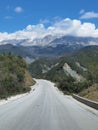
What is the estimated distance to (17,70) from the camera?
127m

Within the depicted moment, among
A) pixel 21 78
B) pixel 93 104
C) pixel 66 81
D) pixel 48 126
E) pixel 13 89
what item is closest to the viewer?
pixel 48 126

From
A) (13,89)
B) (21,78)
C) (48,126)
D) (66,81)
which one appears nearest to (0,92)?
(13,89)

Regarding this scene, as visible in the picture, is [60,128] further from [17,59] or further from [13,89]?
[17,59]

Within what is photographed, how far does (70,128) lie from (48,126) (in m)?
1.30

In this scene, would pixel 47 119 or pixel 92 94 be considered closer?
pixel 47 119

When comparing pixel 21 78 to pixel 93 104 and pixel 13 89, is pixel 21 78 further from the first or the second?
pixel 93 104

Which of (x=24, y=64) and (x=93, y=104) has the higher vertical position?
(x=24, y=64)

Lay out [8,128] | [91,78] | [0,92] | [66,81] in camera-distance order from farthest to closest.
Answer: [66,81] < [91,78] < [0,92] < [8,128]

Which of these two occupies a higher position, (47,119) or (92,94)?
(47,119)

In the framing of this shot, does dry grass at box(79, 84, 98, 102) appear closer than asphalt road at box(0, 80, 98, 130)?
No

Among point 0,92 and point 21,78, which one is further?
point 21,78

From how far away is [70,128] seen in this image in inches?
696

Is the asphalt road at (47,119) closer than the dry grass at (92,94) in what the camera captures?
Yes

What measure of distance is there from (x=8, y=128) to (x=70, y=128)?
276 cm
